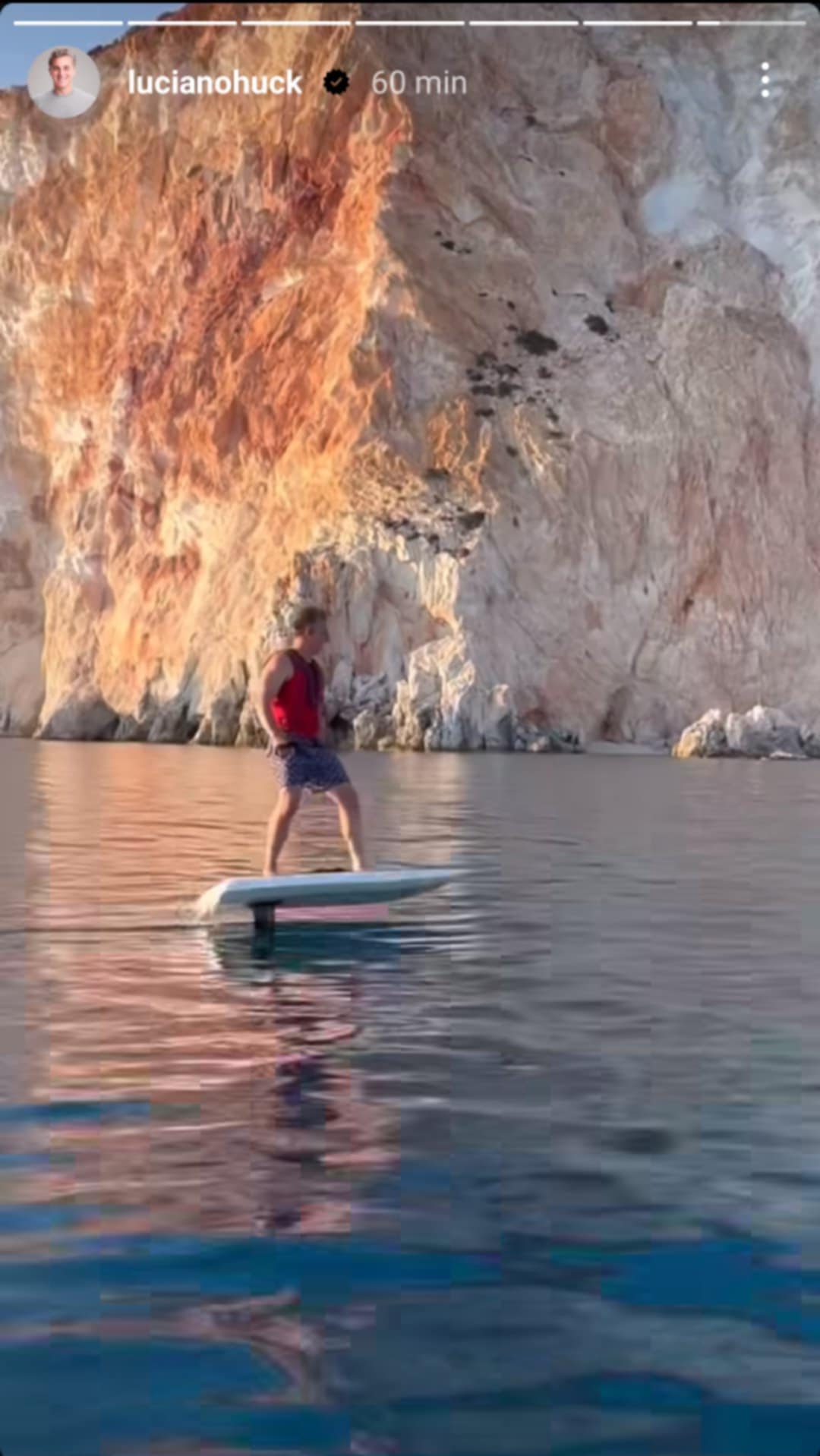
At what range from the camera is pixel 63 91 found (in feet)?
41.0

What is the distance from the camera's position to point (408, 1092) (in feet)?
23.2

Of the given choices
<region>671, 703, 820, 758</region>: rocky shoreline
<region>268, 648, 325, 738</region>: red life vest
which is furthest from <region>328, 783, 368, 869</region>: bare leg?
<region>671, 703, 820, 758</region>: rocky shoreline

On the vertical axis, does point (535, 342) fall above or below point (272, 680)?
above

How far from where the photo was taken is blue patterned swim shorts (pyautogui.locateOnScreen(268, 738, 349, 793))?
517 inches

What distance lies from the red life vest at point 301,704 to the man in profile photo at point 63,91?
370 centimetres

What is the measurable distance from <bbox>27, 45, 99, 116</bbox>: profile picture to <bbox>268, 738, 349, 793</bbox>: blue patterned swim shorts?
Result: 13.9ft

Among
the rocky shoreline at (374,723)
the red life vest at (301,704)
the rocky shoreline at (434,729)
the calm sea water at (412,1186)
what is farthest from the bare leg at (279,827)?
the rocky shoreline at (374,723)

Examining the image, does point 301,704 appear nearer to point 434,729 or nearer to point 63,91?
point 63,91

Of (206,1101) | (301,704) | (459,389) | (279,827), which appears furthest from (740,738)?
(206,1101)

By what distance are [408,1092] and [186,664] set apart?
6919 cm

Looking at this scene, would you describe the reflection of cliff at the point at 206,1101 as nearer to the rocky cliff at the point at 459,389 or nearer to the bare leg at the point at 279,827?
the bare leg at the point at 279,827

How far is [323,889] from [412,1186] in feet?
22.4

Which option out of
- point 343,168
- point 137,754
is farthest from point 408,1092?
point 343,168

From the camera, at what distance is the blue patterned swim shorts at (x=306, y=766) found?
13.1m
